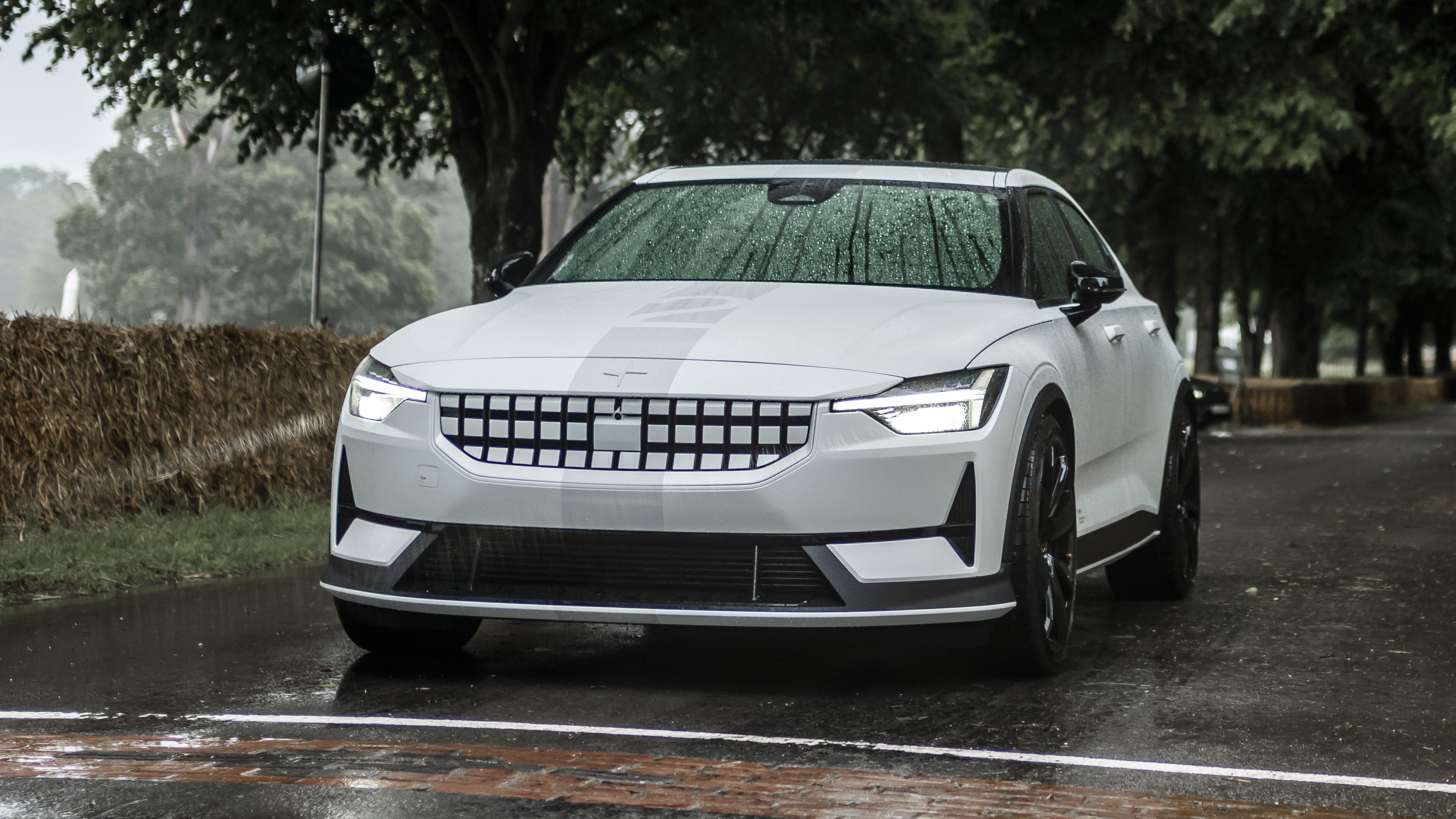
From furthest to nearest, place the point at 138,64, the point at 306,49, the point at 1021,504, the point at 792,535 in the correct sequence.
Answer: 1. the point at 138,64
2. the point at 306,49
3. the point at 1021,504
4. the point at 792,535

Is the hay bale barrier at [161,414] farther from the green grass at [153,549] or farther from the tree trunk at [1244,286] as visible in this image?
the tree trunk at [1244,286]

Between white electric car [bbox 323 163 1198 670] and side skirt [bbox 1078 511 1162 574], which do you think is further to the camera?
side skirt [bbox 1078 511 1162 574]

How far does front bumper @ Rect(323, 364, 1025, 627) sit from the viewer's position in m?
5.43

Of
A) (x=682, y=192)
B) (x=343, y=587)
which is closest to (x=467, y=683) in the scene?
(x=343, y=587)

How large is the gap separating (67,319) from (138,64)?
904 centimetres

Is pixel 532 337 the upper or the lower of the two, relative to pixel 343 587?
upper

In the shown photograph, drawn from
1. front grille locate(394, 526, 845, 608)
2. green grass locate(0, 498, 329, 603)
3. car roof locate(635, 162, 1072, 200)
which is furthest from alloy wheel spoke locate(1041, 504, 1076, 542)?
green grass locate(0, 498, 329, 603)

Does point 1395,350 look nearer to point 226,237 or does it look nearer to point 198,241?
point 226,237

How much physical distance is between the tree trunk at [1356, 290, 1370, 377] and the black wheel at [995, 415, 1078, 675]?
35.3m

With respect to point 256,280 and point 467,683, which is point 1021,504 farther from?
point 256,280

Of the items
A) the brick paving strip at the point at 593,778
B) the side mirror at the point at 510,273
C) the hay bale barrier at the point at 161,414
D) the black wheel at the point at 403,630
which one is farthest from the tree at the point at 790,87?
the brick paving strip at the point at 593,778

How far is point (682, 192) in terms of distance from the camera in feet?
24.0

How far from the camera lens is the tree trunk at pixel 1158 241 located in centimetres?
3431

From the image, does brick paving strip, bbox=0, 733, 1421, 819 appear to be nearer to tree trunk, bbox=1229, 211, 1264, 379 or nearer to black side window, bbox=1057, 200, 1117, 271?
black side window, bbox=1057, 200, 1117, 271
